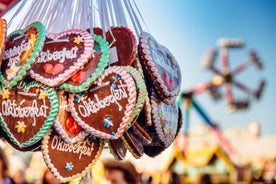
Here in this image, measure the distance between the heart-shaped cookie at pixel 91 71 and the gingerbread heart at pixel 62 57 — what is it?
21 millimetres

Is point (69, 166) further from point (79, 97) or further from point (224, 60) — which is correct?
point (224, 60)

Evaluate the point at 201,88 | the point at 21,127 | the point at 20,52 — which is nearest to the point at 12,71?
the point at 20,52

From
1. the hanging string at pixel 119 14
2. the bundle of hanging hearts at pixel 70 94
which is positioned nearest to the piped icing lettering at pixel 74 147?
the bundle of hanging hearts at pixel 70 94

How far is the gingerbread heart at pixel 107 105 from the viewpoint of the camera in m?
1.57

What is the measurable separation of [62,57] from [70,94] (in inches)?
4.8

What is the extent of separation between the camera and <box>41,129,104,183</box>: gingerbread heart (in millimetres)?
1617

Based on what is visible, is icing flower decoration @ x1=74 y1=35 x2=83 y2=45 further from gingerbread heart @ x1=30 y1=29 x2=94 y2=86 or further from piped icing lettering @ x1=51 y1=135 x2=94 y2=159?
piped icing lettering @ x1=51 y1=135 x2=94 y2=159

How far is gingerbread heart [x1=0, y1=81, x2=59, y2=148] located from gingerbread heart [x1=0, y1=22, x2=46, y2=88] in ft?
0.20

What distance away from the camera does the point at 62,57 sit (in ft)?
5.24

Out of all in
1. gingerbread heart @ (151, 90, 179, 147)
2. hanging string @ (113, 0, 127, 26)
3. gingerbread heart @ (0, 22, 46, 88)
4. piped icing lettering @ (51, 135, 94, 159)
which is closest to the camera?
gingerbread heart @ (0, 22, 46, 88)

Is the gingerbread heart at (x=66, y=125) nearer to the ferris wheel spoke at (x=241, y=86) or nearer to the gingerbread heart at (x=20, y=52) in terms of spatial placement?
the gingerbread heart at (x=20, y=52)

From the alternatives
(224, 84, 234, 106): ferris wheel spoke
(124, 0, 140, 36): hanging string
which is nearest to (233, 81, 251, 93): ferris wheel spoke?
(224, 84, 234, 106): ferris wheel spoke

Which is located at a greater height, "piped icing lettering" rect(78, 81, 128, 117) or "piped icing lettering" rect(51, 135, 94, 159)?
"piped icing lettering" rect(78, 81, 128, 117)

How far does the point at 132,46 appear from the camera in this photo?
169cm
